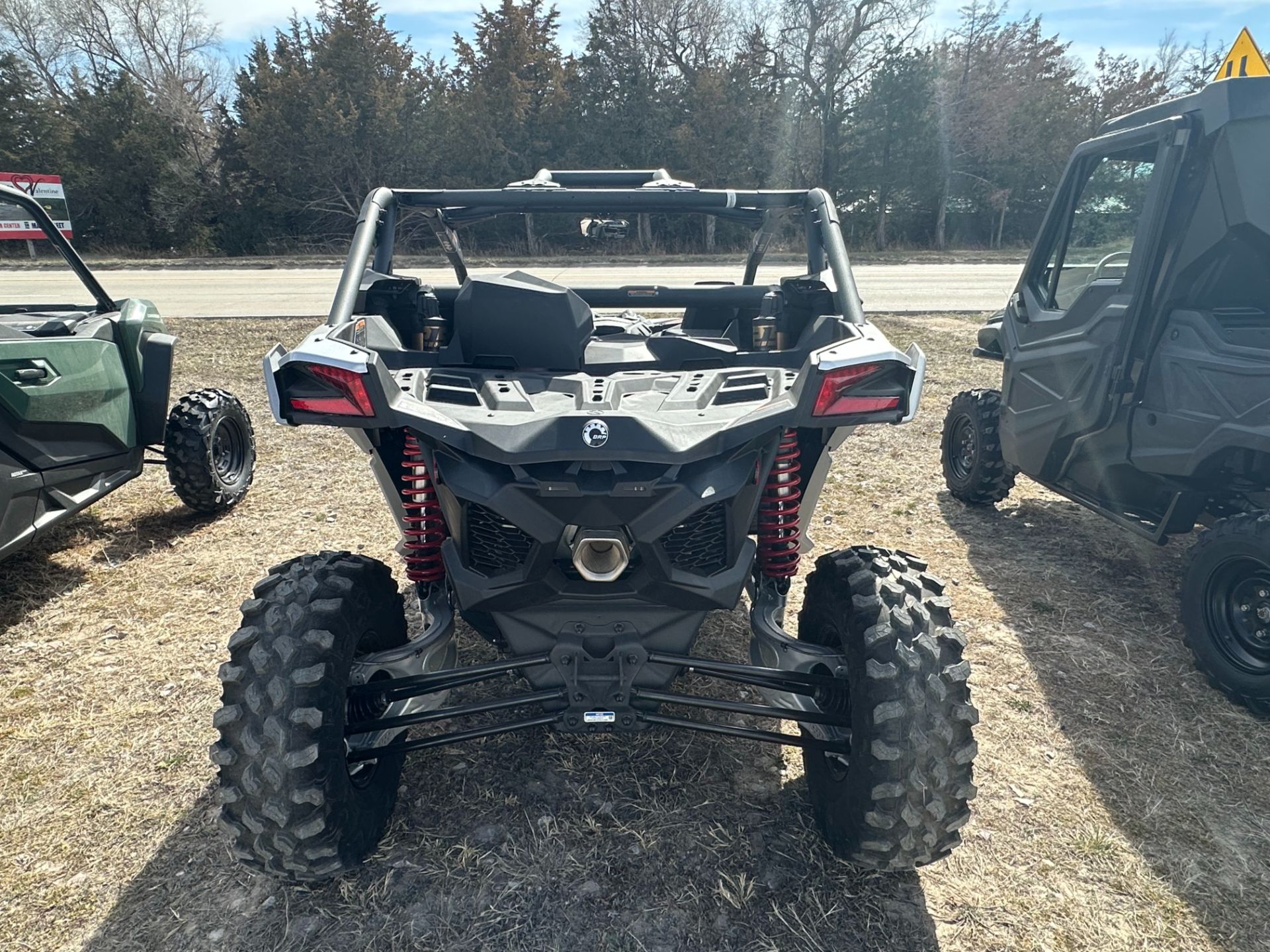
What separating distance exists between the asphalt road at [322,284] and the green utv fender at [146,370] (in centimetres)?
761

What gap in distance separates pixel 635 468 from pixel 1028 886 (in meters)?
1.73

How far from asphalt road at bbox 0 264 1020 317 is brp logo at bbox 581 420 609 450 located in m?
9.91

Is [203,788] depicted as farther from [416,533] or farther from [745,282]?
[745,282]

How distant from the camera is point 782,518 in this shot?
2564 millimetres

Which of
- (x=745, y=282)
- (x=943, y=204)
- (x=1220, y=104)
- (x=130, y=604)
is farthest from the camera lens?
(x=943, y=204)

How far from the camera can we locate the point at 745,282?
4465 millimetres

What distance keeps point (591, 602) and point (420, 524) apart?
0.69m

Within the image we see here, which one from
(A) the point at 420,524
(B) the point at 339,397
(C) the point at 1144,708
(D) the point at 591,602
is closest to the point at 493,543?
(D) the point at 591,602

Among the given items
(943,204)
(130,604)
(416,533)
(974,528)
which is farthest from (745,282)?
(943,204)

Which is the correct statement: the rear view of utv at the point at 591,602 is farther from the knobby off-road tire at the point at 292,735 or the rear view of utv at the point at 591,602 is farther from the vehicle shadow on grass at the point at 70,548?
the vehicle shadow on grass at the point at 70,548

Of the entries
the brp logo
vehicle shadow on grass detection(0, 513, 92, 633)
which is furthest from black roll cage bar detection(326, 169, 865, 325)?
vehicle shadow on grass detection(0, 513, 92, 633)

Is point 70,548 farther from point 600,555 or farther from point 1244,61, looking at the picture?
point 1244,61

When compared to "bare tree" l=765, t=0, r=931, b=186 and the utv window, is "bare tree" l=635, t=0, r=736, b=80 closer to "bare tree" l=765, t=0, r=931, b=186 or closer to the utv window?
"bare tree" l=765, t=0, r=931, b=186

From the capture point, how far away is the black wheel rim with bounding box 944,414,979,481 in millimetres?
5297
